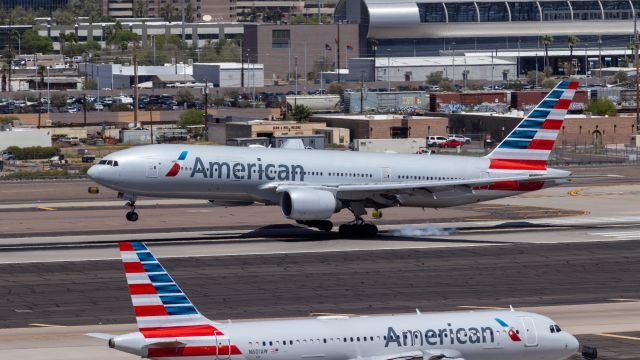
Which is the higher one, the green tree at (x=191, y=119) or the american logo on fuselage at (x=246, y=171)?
the american logo on fuselage at (x=246, y=171)

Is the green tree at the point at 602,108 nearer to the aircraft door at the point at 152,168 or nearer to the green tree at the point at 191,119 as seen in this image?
the green tree at the point at 191,119

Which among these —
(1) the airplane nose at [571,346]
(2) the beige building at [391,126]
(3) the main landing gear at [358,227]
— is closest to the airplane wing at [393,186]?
(3) the main landing gear at [358,227]

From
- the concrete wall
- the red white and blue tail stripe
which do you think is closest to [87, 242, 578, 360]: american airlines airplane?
the red white and blue tail stripe

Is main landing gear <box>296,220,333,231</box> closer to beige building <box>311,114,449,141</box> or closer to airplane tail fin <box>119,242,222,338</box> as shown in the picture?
airplane tail fin <box>119,242,222,338</box>

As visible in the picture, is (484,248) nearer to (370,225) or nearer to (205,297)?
(370,225)

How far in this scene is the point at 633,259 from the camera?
216 feet

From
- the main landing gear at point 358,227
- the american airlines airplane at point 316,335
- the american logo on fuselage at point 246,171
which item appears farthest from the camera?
the main landing gear at point 358,227

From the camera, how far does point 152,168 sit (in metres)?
69.7

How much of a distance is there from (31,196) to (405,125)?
5731cm

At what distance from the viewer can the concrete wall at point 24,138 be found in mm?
140125

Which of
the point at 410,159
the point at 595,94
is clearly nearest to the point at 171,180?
the point at 410,159

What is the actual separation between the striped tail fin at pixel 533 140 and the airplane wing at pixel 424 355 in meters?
37.9

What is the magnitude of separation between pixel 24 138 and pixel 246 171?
247 feet

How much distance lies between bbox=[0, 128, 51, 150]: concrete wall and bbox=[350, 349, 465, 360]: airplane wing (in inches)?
4240
